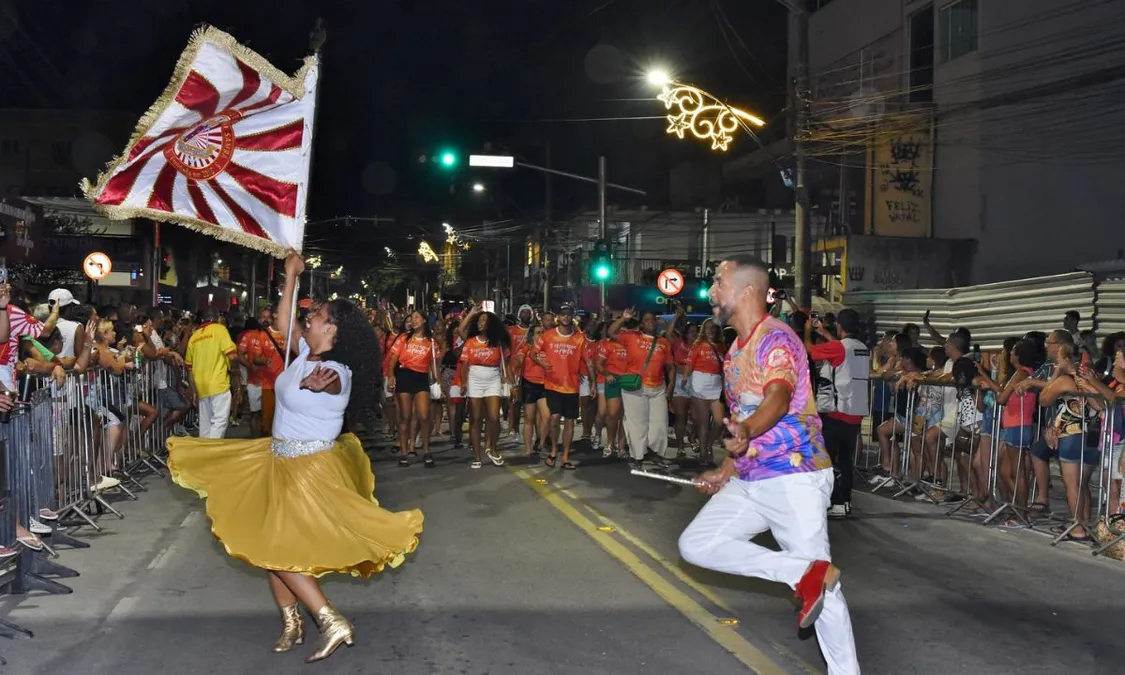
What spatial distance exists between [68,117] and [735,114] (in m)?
39.2

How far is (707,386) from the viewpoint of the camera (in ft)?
45.1

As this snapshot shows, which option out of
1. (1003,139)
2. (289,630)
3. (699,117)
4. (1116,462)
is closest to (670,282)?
(699,117)

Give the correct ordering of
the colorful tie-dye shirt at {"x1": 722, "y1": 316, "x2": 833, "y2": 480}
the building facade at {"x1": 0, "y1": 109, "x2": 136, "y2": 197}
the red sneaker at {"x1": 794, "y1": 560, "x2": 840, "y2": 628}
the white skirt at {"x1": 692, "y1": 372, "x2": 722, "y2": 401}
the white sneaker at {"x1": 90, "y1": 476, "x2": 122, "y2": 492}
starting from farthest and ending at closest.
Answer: the building facade at {"x1": 0, "y1": 109, "x2": 136, "y2": 197} < the white skirt at {"x1": 692, "y1": 372, "x2": 722, "y2": 401} < the white sneaker at {"x1": 90, "y1": 476, "x2": 122, "y2": 492} < the colorful tie-dye shirt at {"x1": 722, "y1": 316, "x2": 833, "y2": 480} < the red sneaker at {"x1": 794, "y1": 560, "x2": 840, "y2": 628}

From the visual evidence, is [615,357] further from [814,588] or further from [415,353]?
[814,588]

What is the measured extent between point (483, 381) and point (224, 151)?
7.26m

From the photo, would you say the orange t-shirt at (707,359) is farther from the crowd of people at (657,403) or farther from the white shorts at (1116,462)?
the white shorts at (1116,462)

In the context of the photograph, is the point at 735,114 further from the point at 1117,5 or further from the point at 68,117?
the point at 68,117

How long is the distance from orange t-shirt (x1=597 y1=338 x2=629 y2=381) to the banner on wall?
693 inches

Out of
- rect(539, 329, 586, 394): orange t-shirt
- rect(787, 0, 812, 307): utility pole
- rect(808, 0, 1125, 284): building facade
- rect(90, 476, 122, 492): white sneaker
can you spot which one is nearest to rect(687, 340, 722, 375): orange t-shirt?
rect(539, 329, 586, 394): orange t-shirt

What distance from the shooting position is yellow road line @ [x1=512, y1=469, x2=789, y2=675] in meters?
5.27

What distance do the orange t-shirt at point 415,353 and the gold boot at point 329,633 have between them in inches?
312

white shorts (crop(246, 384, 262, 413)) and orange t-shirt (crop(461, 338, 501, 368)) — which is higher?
orange t-shirt (crop(461, 338, 501, 368))

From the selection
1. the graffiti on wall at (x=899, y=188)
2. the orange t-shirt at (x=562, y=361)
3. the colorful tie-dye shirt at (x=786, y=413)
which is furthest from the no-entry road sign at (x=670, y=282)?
the colorful tie-dye shirt at (x=786, y=413)

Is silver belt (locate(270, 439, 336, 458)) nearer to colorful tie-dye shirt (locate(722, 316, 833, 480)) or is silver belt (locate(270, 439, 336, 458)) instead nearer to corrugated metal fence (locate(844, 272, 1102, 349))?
colorful tie-dye shirt (locate(722, 316, 833, 480))
